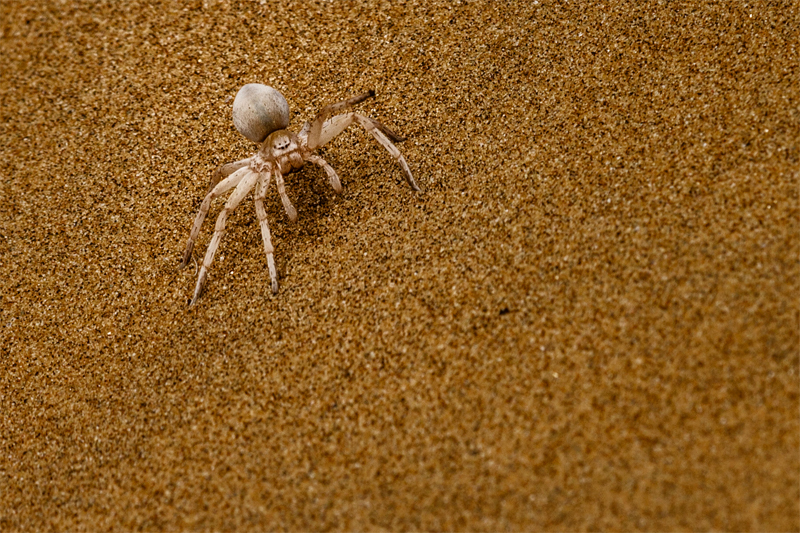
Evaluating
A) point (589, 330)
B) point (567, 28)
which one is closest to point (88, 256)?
point (589, 330)

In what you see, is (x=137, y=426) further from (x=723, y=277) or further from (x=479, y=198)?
(x=723, y=277)

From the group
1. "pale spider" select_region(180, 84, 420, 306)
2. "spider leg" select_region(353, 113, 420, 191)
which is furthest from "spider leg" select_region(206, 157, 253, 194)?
"spider leg" select_region(353, 113, 420, 191)

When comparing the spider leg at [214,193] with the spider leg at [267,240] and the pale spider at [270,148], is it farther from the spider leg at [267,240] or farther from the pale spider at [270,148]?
the spider leg at [267,240]

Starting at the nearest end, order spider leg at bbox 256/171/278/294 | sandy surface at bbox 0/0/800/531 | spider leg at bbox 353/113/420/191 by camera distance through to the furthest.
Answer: sandy surface at bbox 0/0/800/531 → spider leg at bbox 256/171/278/294 → spider leg at bbox 353/113/420/191

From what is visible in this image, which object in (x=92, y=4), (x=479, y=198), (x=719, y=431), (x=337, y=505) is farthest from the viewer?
(x=92, y=4)

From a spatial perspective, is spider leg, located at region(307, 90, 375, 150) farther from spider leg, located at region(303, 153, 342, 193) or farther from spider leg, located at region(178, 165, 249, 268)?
spider leg, located at region(178, 165, 249, 268)

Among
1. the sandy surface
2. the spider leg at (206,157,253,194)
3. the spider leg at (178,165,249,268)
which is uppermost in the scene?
the spider leg at (206,157,253,194)

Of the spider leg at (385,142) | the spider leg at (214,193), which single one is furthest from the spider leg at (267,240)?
the spider leg at (385,142)
